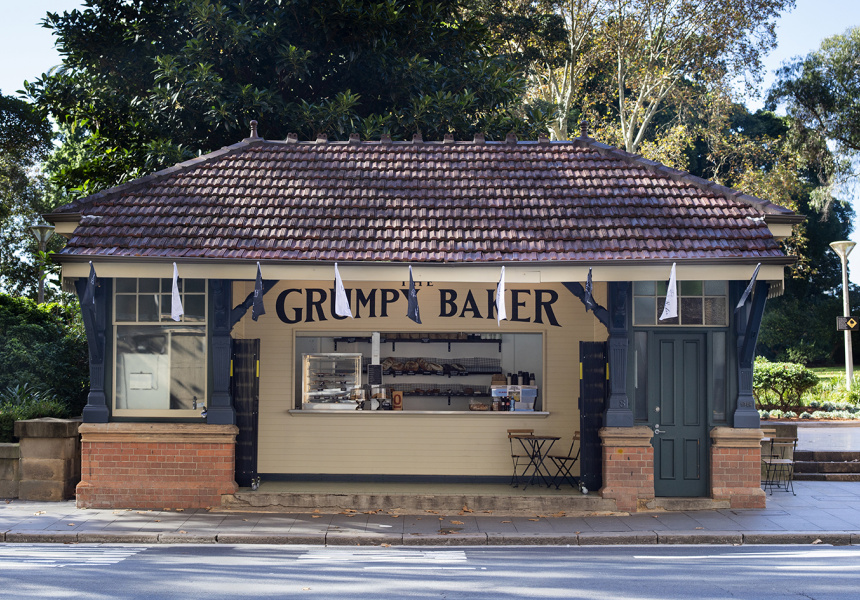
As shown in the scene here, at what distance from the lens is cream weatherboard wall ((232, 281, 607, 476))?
1269 cm

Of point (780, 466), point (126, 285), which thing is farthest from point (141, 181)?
point (780, 466)

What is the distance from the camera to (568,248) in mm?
11438

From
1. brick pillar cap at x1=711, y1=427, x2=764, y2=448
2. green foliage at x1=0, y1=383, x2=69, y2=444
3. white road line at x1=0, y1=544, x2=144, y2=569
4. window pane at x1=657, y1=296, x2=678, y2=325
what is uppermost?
window pane at x1=657, y1=296, x2=678, y2=325

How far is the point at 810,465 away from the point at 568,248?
733 centimetres

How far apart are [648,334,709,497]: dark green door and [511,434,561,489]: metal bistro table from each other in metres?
1.57

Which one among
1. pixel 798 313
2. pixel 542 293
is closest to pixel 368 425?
pixel 542 293

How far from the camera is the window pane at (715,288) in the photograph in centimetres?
1198

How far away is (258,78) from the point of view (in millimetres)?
20000

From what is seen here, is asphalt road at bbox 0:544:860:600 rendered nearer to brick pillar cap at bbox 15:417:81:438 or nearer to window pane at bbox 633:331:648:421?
window pane at bbox 633:331:648:421

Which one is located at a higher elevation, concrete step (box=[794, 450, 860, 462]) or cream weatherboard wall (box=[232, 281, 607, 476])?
cream weatherboard wall (box=[232, 281, 607, 476])

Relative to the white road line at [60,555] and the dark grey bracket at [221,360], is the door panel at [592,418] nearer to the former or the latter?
the dark grey bracket at [221,360]

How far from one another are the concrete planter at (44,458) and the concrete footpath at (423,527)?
1.28ft

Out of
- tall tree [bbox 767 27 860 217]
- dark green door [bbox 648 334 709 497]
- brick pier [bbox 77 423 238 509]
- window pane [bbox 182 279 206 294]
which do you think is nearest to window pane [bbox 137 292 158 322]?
window pane [bbox 182 279 206 294]

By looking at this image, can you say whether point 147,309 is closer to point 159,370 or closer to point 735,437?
point 159,370
